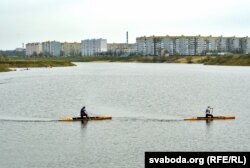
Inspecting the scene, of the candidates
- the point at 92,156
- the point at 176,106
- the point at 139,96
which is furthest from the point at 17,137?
the point at 139,96

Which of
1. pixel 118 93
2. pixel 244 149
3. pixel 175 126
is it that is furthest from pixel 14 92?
pixel 244 149

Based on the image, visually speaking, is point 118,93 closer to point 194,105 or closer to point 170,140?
point 194,105

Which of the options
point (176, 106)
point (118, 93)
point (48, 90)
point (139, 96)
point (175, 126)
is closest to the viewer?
point (175, 126)

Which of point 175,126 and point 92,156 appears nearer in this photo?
point 92,156

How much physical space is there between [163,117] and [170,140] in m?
16.3

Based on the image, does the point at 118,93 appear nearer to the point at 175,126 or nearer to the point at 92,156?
the point at 175,126

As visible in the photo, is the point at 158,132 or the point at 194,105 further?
the point at 194,105

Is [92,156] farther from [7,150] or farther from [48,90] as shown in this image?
[48,90]

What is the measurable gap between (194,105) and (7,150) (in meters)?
43.3

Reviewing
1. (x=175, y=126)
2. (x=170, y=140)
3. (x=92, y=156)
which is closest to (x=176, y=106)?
(x=175, y=126)

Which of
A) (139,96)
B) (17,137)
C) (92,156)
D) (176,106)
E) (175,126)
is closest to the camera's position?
(92,156)

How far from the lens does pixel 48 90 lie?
376 ft

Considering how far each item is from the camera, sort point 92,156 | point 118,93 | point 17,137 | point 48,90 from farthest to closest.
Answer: point 48,90 < point 118,93 < point 17,137 < point 92,156

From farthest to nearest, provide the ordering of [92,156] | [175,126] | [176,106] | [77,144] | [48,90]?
[48,90], [176,106], [175,126], [77,144], [92,156]
